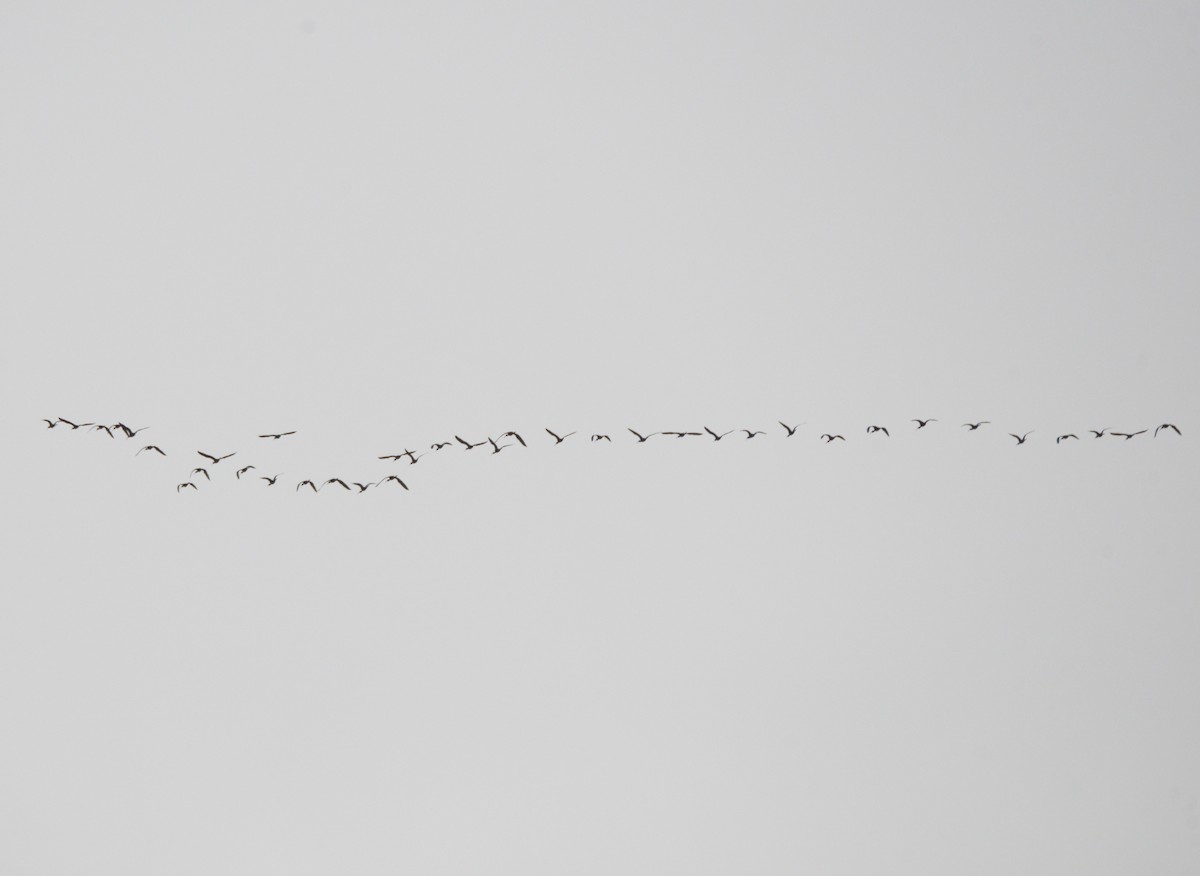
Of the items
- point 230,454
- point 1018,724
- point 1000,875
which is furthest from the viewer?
point 1000,875

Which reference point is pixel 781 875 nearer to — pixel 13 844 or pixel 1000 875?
pixel 1000 875

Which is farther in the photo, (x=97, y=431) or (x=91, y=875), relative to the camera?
(x=91, y=875)

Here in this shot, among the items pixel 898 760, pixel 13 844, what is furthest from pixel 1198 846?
pixel 13 844

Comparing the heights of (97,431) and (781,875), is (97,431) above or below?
above

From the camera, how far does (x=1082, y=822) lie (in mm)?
29750

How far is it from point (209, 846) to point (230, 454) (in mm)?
27129

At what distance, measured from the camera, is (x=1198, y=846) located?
1108 inches

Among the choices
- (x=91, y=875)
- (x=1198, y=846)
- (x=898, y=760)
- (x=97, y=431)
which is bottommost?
(x=91, y=875)

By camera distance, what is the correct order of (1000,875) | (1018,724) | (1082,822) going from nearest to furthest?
1. (1018,724)
2. (1082,822)
3. (1000,875)

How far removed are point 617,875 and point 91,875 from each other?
22.9 m

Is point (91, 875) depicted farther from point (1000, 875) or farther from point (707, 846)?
point (1000, 875)

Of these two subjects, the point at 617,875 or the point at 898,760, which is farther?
the point at 617,875

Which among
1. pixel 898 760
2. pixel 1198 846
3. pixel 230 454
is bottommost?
pixel 1198 846

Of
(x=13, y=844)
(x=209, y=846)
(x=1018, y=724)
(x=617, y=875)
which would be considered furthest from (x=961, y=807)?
(x=13, y=844)
